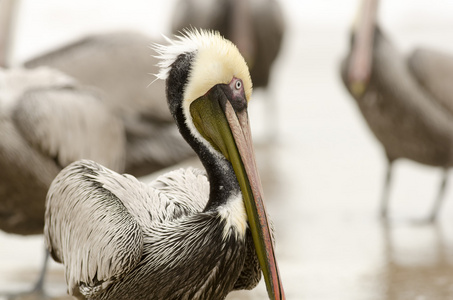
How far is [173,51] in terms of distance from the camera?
285cm

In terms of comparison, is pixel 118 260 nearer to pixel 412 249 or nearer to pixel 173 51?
pixel 173 51

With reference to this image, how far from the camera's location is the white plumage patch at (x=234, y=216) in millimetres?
2807

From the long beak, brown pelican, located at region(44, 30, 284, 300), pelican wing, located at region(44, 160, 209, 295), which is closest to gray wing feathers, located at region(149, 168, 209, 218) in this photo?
pelican wing, located at region(44, 160, 209, 295)

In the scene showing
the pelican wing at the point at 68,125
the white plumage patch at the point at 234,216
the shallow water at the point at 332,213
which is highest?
the white plumage patch at the point at 234,216

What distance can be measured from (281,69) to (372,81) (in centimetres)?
581

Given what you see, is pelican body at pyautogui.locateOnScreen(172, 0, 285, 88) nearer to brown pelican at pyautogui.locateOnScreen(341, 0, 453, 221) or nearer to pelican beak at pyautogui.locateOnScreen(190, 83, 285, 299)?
brown pelican at pyautogui.locateOnScreen(341, 0, 453, 221)

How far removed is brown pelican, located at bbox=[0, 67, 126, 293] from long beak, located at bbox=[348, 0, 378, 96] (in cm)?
178

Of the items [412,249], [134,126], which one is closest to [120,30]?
[134,126]

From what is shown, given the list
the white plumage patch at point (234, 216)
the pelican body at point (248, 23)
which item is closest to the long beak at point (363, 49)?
the pelican body at point (248, 23)

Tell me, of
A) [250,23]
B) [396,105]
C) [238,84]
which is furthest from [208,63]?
[250,23]

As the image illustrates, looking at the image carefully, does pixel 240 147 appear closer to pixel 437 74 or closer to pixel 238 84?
pixel 238 84

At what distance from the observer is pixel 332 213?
5.84 meters

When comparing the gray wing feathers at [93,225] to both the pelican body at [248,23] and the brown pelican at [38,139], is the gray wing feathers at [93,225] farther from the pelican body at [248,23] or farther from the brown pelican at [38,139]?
the pelican body at [248,23]

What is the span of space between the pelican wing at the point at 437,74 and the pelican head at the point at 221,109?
2.86 m
